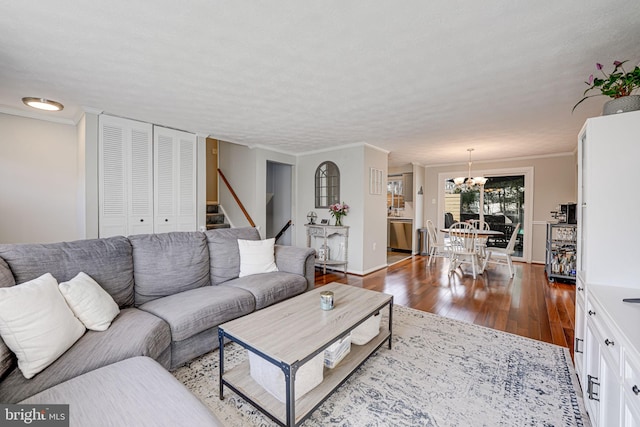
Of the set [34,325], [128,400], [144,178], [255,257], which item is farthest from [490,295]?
[144,178]

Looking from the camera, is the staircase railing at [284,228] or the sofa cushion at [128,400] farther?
the staircase railing at [284,228]

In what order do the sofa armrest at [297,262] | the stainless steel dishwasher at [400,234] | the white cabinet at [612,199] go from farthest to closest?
the stainless steel dishwasher at [400,234] < the sofa armrest at [297,262] < the white cabinet at [612,199]

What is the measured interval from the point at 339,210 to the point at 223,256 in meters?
2.49

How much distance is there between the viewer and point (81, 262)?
1.89 meters

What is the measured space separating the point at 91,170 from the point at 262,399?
3.43m

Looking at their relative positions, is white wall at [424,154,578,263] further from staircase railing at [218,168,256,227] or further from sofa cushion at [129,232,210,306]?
sofa cushion at [129,232,210,306]

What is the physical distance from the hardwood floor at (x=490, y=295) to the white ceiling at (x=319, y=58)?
2.30 meters

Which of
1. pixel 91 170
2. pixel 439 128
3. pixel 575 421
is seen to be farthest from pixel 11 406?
pixel 439 128

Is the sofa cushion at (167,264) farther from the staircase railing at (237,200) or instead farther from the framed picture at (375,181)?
the framed picture at (375,181)

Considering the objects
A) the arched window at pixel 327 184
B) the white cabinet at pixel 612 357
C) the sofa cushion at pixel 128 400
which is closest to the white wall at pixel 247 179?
the arched window at pixel 327 184

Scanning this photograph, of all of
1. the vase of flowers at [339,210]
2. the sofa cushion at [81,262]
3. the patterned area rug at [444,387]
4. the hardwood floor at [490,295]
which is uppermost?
the vase of flowers at [339,210]

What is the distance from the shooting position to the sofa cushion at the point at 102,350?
1178 millimetres

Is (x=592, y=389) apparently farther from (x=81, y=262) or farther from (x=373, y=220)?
(x=373, y=220)

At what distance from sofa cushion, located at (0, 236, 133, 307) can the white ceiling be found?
142 cm
